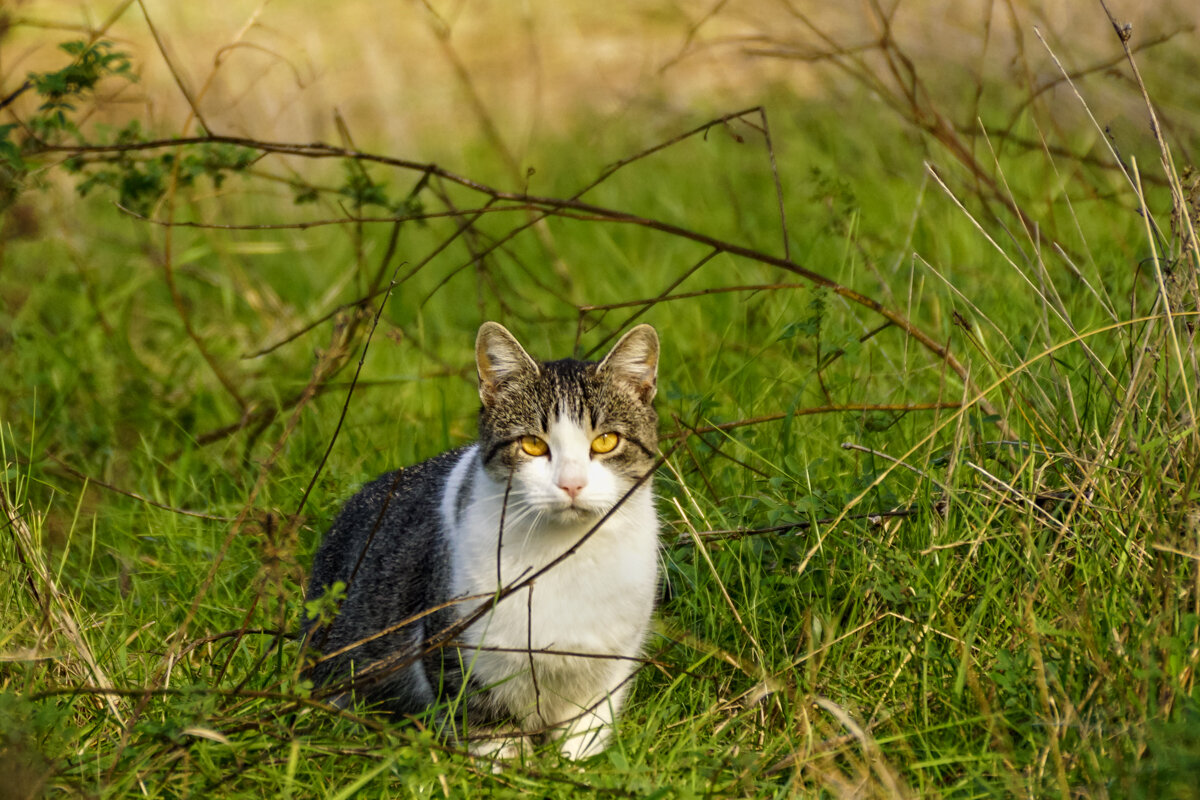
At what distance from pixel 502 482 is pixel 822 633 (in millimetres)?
947

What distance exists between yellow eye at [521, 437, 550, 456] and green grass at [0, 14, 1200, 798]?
0.44 m

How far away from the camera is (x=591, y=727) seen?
9.35 ft

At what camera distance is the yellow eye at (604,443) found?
3.02 metres

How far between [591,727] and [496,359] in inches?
41.4

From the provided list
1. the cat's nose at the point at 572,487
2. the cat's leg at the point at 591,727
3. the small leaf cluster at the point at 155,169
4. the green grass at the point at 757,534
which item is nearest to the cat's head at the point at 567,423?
the cat's nose at the point at 572,487

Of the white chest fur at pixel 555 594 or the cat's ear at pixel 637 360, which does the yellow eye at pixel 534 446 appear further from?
the cat's ear at pixel 637 360

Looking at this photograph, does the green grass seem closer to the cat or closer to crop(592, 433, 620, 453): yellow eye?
the cat

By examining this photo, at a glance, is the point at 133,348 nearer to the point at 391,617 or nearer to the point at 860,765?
the point at 391,617

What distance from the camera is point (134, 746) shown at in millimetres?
2449

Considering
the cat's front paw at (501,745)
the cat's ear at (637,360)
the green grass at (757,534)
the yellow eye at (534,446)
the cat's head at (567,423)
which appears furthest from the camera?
the cat's ear at (637,360)

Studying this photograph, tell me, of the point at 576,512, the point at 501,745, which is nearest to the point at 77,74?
the point at 576,512

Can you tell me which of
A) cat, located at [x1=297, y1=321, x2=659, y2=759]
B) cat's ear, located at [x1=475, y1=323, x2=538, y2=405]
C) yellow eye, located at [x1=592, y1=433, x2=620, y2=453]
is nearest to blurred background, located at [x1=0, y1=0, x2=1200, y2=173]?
cat's ear, located at [x1=475, y1=323, x2=538, y2=405]

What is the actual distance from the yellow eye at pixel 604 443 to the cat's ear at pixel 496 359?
0.27 meters

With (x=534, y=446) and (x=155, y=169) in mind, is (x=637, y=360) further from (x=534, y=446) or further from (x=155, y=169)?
(x=155, y=169)
